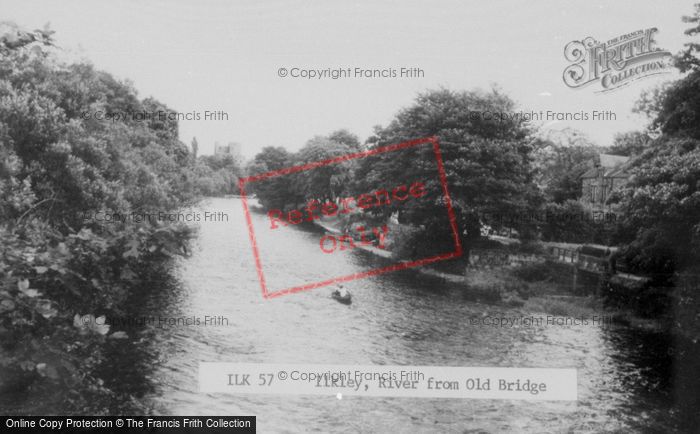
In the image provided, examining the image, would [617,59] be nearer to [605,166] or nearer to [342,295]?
[342,295]

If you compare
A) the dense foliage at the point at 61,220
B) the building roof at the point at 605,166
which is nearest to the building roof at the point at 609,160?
the building roof at the point at 605,166

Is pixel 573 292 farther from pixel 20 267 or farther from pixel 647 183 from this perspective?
pixel 20 267

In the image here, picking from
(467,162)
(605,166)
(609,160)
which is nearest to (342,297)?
(467,162)

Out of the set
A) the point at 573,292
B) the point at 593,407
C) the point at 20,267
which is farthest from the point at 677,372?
the point at 20,267

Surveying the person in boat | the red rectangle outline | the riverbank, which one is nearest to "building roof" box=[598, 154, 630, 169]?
the red rectangle outline

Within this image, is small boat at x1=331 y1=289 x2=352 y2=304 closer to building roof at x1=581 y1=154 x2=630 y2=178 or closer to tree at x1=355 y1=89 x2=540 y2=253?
tree at x1=355 y1=89 x2=540 y2=253

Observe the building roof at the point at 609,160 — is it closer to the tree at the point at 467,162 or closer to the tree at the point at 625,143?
the tree at the point at 625,143

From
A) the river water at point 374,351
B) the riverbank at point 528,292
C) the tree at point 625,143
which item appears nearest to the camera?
the river water at point 374,351

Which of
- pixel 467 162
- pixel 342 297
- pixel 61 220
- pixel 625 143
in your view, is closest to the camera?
pixel 61 220
